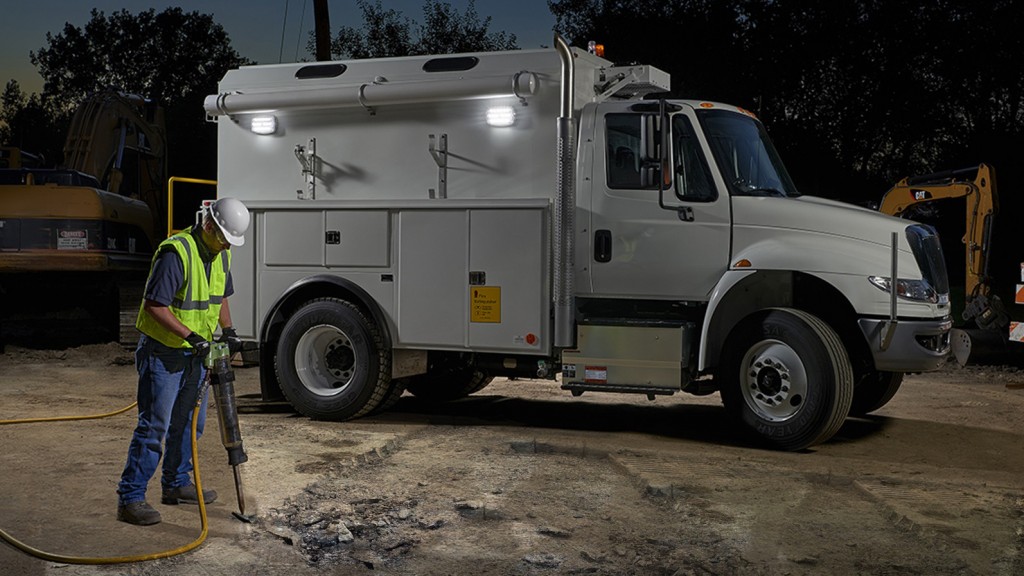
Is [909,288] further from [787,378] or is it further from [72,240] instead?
[72,240]

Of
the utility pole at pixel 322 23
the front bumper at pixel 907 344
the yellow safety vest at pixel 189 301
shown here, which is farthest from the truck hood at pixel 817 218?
the utility pole at pixel 322 23

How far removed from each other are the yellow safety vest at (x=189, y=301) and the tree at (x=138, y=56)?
50.0 metres

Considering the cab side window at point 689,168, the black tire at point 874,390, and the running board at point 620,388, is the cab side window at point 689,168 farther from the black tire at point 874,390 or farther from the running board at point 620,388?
the black tire at point 874,390

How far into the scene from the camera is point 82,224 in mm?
16203

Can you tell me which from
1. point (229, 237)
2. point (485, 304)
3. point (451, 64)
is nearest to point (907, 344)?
point (485, 304)

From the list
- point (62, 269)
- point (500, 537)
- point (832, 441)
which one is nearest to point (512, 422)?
point (832, 441)

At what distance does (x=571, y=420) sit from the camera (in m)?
10.5

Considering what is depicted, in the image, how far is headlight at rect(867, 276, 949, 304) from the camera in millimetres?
8547

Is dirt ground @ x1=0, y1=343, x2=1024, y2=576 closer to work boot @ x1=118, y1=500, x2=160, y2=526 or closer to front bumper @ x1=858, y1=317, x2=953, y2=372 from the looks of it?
work boot @ x1=118, y1=500, x2=160, y2=526

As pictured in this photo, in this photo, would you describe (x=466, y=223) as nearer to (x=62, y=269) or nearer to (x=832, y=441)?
(x=832, y=441)

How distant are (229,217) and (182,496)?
1.79 meters

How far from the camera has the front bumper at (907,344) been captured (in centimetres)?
854

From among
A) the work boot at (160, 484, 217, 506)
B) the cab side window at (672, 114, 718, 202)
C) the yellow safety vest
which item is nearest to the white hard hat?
the yellow safety vest

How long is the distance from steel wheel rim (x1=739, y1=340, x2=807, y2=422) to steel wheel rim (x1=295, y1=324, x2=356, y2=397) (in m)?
3.69
